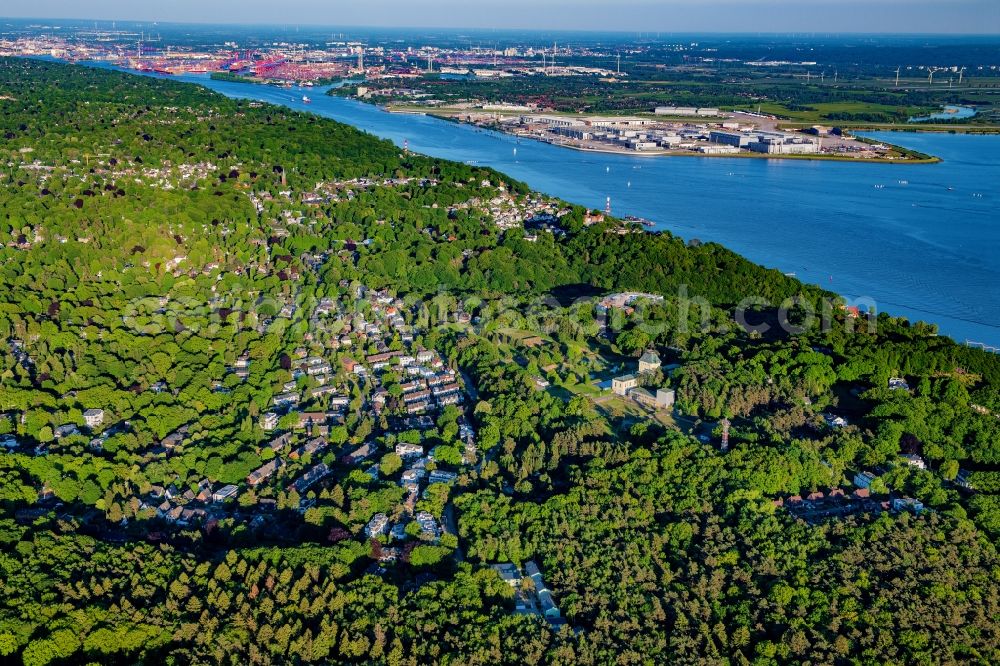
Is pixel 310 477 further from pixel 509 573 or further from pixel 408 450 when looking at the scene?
pixel 509 573

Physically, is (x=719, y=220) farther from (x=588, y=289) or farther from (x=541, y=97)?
(x=541, y=97)

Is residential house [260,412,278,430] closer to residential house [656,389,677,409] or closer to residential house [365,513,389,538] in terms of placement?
residential house [365,513,389,538]

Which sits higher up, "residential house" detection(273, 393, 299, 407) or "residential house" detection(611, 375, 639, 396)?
"residential house" detection(611, 375, 639, 396)

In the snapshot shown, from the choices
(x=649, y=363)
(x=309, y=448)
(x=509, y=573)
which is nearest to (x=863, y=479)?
(x=649, y=363)

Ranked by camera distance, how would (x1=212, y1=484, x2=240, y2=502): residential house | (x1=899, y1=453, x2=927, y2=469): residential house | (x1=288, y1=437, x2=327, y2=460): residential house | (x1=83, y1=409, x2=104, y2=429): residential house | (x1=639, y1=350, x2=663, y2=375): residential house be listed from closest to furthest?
(x1=212, y1=484, x2=240, y2=502): residential house → (x1=899, y1=453, x2=927, y2=469): residential house → (x1=288, y1=437, x2=327, y2=460): residential house → (x1=83, y1=409, x2=104, y2=429): residential house → (x1=639, y1=350, x2=663, y2=375): residential house

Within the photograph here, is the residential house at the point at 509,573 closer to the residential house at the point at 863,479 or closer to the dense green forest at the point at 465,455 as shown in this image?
the dense green forest at the point at 465,455

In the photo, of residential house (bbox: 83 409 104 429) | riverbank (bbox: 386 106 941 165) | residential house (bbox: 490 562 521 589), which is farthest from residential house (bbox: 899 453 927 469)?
riverbank (bbox: 386 106 941 165)

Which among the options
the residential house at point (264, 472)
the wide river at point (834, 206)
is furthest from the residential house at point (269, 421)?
the wide river at point (834, 206)
